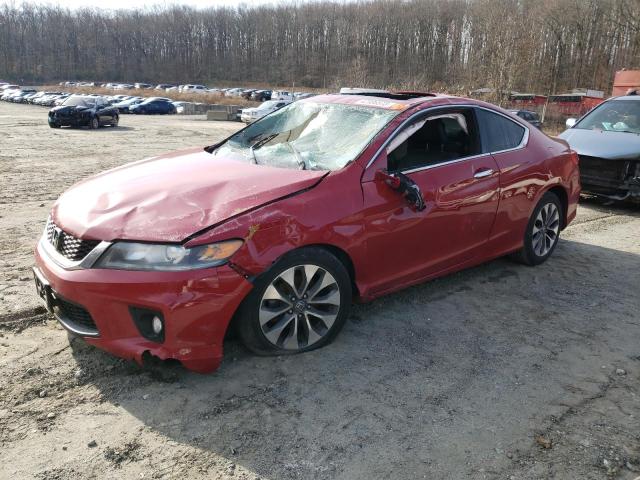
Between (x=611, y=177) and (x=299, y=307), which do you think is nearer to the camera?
(x=299, y=307)

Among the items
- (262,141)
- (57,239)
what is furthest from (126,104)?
(57,239)

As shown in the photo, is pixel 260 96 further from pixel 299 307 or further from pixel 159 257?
pixel 159 257

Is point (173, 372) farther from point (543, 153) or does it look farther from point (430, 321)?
point (543, 153)

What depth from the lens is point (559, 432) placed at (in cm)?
281

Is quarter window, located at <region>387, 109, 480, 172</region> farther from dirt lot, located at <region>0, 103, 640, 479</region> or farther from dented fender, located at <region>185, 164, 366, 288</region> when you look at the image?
dirt lot, located at <region>0, 103, 640, 479</region>

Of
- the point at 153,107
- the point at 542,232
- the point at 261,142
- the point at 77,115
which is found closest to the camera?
the point at 261,142

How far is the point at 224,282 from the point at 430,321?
1.81 m

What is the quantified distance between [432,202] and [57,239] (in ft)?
8.45

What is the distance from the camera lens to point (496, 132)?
15.6 ft

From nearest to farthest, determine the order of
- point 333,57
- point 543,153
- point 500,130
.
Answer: point 500,130
point 543,153
point 333,57

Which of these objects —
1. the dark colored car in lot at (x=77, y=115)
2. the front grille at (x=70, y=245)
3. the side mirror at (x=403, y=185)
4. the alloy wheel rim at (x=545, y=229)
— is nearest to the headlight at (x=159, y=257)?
the front grille at (x=70, y=245)

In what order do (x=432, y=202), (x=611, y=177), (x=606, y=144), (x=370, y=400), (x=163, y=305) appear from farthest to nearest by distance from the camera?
(x=606, y=144) → (x=611, y=177) → (x=432, y=202) → (x=370, y=400) → (x=163, y=305)

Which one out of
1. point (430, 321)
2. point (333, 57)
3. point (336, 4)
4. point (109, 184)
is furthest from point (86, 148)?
point (336, 4)

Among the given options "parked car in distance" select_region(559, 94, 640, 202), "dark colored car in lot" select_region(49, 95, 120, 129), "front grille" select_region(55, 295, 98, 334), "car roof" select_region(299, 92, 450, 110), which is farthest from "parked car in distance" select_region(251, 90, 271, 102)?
"front grille" select_region(55, 295, 98, 334)
